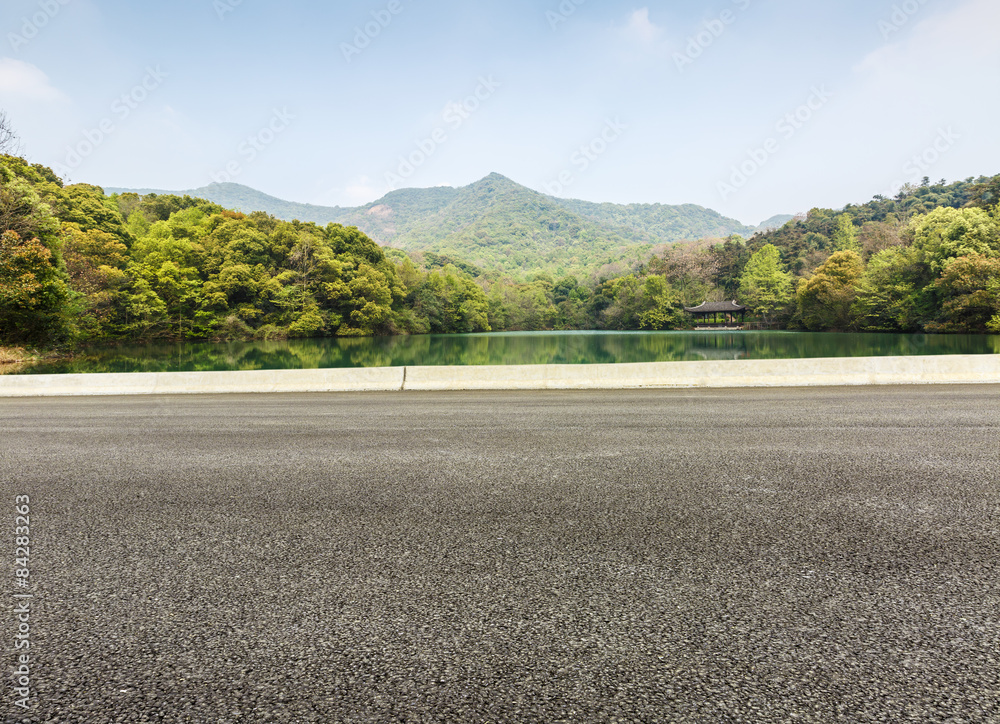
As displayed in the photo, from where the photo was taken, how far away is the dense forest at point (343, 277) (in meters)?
32.8

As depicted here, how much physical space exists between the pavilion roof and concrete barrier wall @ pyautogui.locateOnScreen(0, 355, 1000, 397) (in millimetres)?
77594

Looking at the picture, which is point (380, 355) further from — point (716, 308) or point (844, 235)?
point (844, 235)

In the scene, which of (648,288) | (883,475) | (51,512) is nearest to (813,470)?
(883,475)

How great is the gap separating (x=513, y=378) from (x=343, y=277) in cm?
5712

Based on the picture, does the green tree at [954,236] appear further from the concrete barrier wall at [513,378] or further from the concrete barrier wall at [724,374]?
the concrete barrier wall at [513,378]

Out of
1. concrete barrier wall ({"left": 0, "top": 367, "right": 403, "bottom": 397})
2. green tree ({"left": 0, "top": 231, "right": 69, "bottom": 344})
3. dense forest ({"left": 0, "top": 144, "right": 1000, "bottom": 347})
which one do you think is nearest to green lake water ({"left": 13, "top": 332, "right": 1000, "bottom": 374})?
green tree ({"left": 0, "top": 231, "right": 69, "bottom": 344})

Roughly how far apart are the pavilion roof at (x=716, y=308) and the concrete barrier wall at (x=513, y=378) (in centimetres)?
7759

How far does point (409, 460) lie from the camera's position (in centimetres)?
598

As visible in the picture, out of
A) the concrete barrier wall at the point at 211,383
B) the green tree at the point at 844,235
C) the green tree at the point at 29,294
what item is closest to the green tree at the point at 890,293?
the green tree at the point at 844,235

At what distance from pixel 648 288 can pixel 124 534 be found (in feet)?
306

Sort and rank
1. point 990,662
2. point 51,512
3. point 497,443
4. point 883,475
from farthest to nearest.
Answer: point 497,443 → point 883,475 → point 51,512 → point 990,662

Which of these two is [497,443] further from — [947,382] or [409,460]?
[947,382]

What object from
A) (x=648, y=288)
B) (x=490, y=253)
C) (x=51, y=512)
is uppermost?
(x=490, y=253)

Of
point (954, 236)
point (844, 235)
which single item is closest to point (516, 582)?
point (954, 236)
